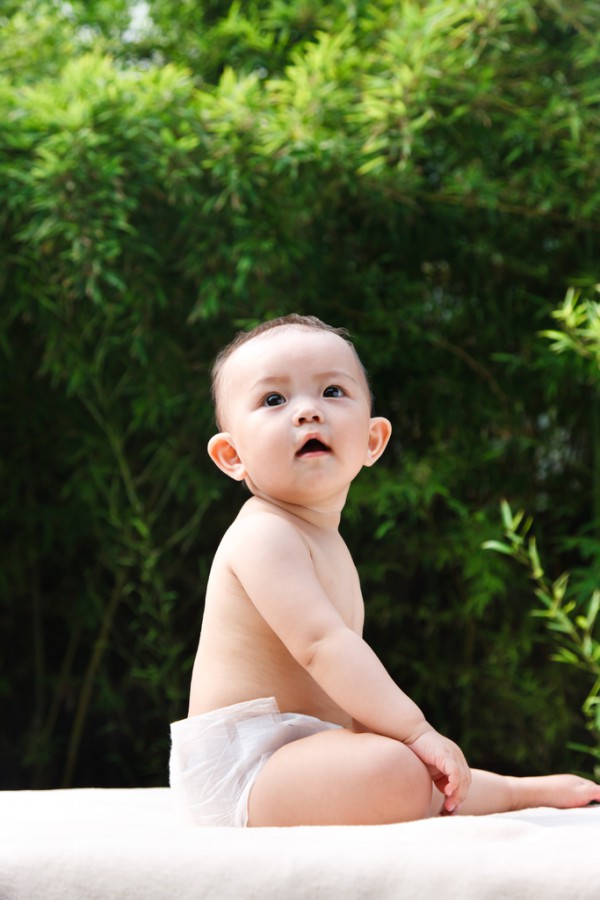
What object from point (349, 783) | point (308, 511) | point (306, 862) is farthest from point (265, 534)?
point (306, 862)

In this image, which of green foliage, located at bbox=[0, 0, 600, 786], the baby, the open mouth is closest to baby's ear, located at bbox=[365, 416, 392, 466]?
the baby

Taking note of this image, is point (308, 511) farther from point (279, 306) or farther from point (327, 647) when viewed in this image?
point (279, 306)

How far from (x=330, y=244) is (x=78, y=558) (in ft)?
4.13

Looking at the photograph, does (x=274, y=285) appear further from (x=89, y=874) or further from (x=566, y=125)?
(x=89, y=874)

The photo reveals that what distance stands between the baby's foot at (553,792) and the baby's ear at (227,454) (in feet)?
1.81

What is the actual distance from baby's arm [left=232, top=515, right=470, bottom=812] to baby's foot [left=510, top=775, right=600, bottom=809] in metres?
0.23

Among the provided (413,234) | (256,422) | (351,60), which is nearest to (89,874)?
(256,422)

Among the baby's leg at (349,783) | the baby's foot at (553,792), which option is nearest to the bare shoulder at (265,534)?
the baby's leg at (349,783)

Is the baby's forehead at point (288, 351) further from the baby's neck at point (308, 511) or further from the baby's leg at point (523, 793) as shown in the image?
the baby's leg at point (523, 793)

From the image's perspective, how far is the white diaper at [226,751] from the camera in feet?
4.15

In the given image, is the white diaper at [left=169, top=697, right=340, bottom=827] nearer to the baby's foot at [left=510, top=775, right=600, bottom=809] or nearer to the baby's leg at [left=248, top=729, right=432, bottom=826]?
the baby's leg at [left=248, top=729, right=432, bottom=826]

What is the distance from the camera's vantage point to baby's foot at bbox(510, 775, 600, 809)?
1.41 metres

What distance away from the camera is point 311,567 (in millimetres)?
1282

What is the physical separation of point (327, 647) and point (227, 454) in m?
0.33
